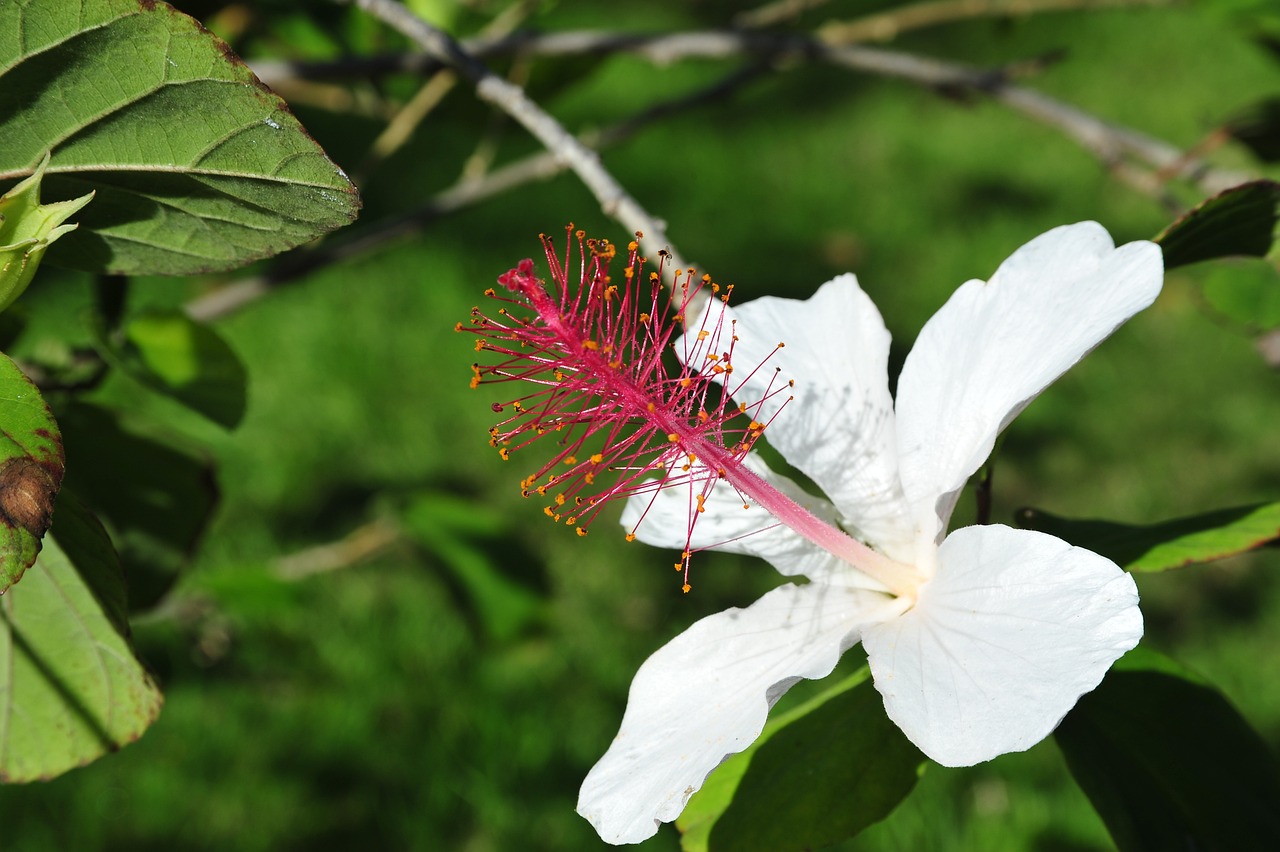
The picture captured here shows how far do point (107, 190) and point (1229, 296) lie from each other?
1.13 metres

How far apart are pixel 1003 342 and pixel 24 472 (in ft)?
2.30

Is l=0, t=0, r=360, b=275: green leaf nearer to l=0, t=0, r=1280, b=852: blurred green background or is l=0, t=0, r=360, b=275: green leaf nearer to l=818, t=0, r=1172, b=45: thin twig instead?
l=0, t=0, r=1280, b=852: blurred green background

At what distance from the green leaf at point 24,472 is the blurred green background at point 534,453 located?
553 mm

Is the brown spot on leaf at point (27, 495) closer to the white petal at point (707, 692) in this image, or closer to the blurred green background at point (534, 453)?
the white petal at point (707, 692)

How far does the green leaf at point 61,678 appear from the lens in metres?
0.92

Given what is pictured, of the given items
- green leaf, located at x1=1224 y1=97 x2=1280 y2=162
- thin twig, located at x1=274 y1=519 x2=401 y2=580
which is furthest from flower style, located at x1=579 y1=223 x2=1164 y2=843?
thin twig, located at x1=274 y1=519 x2=401 y2=580

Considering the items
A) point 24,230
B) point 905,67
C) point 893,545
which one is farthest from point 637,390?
point 905,67

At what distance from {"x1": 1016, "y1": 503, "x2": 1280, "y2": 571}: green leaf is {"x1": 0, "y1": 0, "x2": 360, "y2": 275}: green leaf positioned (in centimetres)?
65

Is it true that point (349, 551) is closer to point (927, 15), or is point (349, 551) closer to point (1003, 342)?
point (927, 15)

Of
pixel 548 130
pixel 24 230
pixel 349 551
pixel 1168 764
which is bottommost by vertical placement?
pixel 349 551

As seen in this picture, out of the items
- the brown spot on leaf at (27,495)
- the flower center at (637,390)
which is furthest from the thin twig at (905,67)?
the brown spot on leaf at (27,495)

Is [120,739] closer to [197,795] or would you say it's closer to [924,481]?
[924,481]

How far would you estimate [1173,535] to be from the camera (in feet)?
3.15

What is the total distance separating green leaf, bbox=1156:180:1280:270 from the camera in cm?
92
